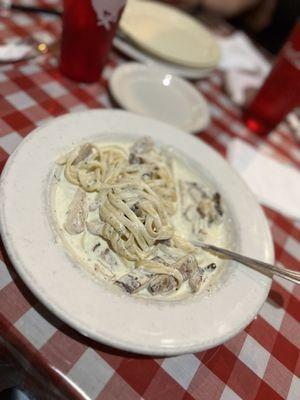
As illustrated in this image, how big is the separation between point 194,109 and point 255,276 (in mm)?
782

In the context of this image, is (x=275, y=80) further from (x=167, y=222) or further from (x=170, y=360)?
(x=170, y=360)

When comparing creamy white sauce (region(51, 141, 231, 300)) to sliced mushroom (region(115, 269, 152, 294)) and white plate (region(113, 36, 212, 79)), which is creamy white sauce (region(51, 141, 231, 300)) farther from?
white plate (region(113, 36, 212, 79))

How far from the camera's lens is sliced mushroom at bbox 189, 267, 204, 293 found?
2.58 feet

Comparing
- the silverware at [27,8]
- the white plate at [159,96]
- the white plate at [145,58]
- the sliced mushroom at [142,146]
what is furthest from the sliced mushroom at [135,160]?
the silverware at [27,8]

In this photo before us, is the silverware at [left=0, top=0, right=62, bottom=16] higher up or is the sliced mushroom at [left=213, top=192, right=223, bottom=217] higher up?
the sliced mushroom at [left=213, top=192, right=223, bottom=217]

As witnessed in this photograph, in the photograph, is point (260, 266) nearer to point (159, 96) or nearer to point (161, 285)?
point (161, 285)

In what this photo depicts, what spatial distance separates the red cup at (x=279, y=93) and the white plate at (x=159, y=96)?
0.29 metres

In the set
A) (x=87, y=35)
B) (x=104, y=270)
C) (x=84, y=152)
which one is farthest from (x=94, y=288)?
(x=87, y=35)

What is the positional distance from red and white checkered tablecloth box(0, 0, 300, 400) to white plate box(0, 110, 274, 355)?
107 mm

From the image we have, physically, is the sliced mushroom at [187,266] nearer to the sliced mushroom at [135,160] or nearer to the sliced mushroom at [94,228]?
the sliced mushroom at [94,228]

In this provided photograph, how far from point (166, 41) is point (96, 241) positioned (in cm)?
120

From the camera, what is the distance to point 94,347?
2.35ft

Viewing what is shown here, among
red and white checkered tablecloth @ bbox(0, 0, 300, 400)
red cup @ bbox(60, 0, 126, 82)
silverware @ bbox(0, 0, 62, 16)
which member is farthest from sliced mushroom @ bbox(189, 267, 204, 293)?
silverware @ bbox(0, 0, 62, 16)

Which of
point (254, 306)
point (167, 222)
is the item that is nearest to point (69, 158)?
point (167, 222)
